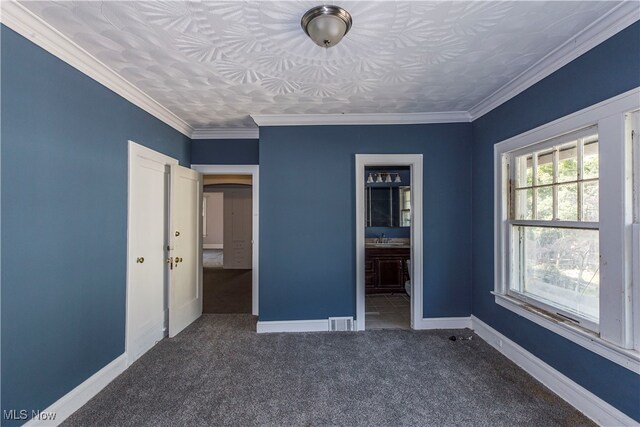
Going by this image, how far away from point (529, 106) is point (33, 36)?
365 cm

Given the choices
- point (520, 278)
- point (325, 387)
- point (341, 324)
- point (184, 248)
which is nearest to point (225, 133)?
point (184, 248)

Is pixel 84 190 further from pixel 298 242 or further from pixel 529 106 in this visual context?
pixel 529 106

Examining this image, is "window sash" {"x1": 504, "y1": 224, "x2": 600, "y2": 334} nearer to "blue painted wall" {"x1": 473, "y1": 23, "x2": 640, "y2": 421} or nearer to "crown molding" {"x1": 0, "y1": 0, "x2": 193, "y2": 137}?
"blue painted wall" {"x1": 473, "y1": 23, "x2": 640, "y2": 421}

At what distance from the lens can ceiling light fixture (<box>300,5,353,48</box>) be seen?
154 centimetres

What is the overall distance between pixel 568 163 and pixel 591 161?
0.63 ft

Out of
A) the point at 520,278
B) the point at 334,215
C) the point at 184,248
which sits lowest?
the point at 520,278

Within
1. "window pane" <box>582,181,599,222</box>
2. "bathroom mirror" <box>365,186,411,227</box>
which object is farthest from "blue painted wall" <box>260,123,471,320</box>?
"bathroom mirror" <box>365,186,411,227</box>

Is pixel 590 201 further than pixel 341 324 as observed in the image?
No

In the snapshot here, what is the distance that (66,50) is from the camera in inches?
73.4

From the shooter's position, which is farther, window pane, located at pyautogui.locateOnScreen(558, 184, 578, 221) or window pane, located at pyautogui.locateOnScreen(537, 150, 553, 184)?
window pane, located at pyautogui.locateOnScreen(537, 150, 553, 184)

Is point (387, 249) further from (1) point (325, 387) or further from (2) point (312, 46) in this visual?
(2) point (312, 46)

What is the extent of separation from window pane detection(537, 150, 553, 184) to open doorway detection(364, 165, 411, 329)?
2.16 metres

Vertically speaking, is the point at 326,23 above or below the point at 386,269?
above

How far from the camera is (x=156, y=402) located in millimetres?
2053
